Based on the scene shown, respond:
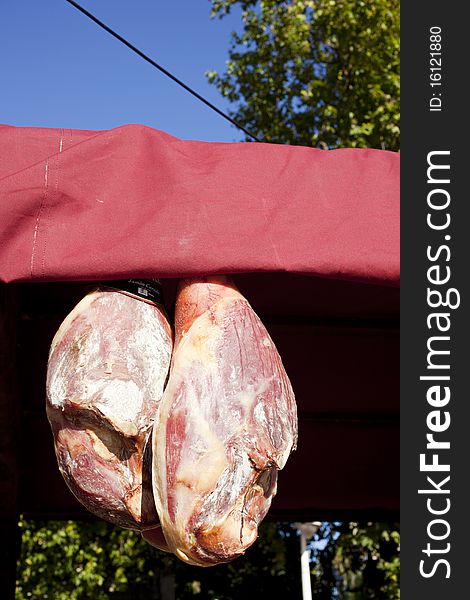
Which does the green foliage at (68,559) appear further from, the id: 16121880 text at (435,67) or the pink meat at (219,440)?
the id: 16121880 text at (435,67)

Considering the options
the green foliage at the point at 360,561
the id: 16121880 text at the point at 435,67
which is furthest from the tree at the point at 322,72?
the id: 16121880 text at the point at 435,67

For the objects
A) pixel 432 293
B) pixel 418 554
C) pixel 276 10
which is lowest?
pixel 418 554

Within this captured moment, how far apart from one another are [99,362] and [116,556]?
6.68m

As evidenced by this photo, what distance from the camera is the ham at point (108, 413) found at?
4.73 feet

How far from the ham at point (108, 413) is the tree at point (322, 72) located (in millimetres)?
7191

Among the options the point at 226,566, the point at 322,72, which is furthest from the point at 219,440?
the point at 322,72

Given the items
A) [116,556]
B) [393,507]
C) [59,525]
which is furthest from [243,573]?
[393,507]

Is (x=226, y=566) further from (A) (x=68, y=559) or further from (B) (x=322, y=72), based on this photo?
(B) (x=322, y=72)

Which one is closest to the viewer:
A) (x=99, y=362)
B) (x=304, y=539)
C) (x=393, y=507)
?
(x=99, y=362)

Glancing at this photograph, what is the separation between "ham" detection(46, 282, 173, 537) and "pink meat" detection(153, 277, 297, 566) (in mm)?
56

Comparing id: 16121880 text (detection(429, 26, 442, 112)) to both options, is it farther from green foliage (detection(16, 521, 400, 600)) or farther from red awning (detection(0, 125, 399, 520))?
green foliage (detection(16, 521, 400, 600))

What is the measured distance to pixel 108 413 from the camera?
1416 millimetres

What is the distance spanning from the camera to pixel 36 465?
2906 mm

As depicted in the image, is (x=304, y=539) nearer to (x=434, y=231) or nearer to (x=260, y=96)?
(x=434, y=231)
